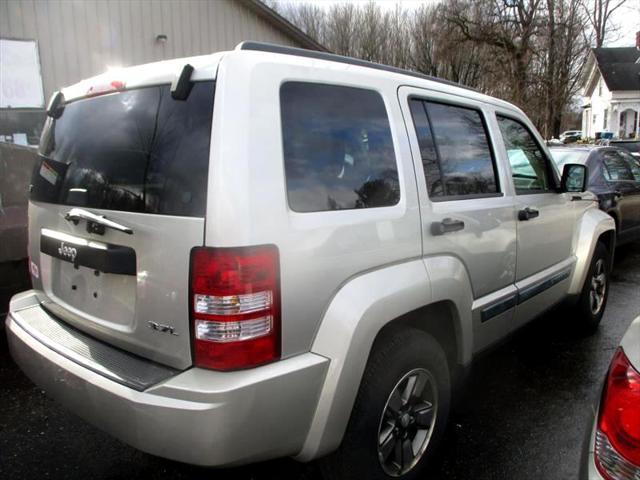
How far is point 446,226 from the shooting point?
247cm

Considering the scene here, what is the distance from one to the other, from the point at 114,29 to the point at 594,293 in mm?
9365

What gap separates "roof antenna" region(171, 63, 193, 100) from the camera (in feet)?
6.13

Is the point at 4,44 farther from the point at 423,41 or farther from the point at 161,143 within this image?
the point at 423,41

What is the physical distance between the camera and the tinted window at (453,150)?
2.55 m

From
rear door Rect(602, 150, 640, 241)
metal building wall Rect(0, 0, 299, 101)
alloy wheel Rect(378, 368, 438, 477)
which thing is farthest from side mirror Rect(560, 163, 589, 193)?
metal building wall Rect(0, 0, 299, 101)

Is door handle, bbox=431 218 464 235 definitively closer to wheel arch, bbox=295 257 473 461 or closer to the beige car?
the beige car

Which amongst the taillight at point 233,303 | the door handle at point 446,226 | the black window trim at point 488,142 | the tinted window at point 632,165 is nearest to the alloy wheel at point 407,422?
the door handle at point 446,226

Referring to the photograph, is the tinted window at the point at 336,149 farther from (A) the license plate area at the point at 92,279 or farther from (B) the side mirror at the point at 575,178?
(B) the side mirror at the point at 575,178

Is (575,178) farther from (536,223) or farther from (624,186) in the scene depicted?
(624,186)

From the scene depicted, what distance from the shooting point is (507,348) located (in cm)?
422

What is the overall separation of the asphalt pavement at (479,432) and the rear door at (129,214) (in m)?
0.87

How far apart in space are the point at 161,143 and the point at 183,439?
1.07 metres

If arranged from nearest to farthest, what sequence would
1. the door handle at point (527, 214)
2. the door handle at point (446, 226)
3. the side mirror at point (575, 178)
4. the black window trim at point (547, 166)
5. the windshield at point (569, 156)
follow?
the door handle at point (446, 226)
the door handle at point (527, 214)
the black window trim at point (547, 166)
the side mirror at point (575, 178)
the windshield at point (569, 156)

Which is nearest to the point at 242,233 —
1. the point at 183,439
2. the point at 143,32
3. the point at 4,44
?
the point at 183,439
